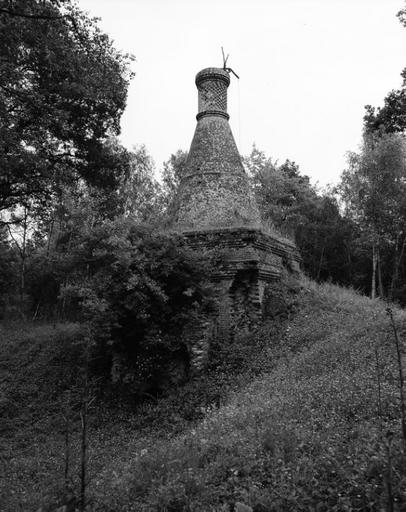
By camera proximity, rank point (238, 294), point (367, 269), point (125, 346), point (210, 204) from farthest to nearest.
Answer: point (367, 269) < point (210, 204) < point (238, 294) < point (125, 346)

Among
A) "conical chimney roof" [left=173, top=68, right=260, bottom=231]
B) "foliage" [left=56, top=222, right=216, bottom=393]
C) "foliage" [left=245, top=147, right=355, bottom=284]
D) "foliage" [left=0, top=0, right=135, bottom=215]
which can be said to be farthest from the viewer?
"foliage" [left=245, top=147, right=355, bottom=284]

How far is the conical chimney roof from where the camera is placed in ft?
36.4

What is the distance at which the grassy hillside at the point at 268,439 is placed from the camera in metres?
3.94

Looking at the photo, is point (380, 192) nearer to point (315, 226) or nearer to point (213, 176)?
point (315, 226)

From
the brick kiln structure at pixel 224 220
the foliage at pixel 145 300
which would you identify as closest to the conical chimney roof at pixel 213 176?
the brick kiln structure at pixel 224 220

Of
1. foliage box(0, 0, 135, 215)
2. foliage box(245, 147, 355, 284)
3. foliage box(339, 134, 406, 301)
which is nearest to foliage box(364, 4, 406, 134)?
foliage box(0, 0, 135, 215)

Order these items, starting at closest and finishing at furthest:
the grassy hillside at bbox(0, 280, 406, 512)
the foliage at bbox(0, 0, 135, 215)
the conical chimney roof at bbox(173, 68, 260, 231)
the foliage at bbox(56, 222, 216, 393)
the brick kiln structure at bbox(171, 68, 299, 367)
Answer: the grassy hillside at bbox(0, 280, 406, 512), the foliage at bbox(0, 0, 135, 215), the foliage at bbox(56, 222, 216, 393), the brick kiln structure at bbox(171, 68, 299, 367), the conical chimney roof at bbox(173, 68, 260, 231)

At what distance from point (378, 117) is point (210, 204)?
4.33 meters

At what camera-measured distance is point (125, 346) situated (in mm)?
9602

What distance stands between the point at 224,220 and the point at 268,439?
Result: 6832 mm

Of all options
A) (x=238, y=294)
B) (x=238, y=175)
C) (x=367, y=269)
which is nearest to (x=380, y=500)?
(x=238, y=294)

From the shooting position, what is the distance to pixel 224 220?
11.0 metres

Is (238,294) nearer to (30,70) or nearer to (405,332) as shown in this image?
(405,332)

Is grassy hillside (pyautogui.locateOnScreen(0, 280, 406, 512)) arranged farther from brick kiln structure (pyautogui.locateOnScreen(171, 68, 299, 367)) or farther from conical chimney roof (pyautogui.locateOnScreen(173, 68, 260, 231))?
conical chimney roof (pyautogui.locateOnScreen(173, 68, 260, 231))
